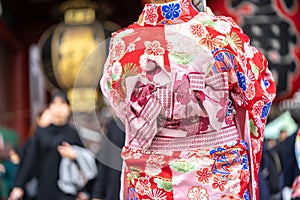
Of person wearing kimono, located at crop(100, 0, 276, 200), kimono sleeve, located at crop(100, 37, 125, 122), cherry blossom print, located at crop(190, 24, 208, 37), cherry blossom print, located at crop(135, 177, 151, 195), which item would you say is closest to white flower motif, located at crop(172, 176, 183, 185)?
person wearing kimono, located at crop(100, 0, 276, 200)

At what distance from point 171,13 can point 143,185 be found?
90 cm

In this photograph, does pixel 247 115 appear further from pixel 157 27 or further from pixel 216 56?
pixel 157 27

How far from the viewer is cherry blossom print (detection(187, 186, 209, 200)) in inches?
142

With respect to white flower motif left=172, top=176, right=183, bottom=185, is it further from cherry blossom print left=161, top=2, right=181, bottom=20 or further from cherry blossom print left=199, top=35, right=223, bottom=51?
cherry blossom print left=161, top=2, right=181, bottom=20

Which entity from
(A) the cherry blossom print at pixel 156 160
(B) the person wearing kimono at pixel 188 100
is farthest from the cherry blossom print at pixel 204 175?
(A) the cherry blossom print at pixel 156 160

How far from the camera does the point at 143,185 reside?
369cm

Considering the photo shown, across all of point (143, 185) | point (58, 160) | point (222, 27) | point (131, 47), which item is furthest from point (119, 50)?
point (58, 160)

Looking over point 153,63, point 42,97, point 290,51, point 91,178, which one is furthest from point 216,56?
point 42,97

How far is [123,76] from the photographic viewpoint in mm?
3674

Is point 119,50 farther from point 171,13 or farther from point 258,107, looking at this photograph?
point 258,107

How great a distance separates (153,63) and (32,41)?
8.62m

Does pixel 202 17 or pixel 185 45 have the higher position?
pixel 202 17

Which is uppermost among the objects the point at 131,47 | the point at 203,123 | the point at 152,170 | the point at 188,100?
the point at 131,47

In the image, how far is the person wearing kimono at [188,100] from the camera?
11.8 feet
